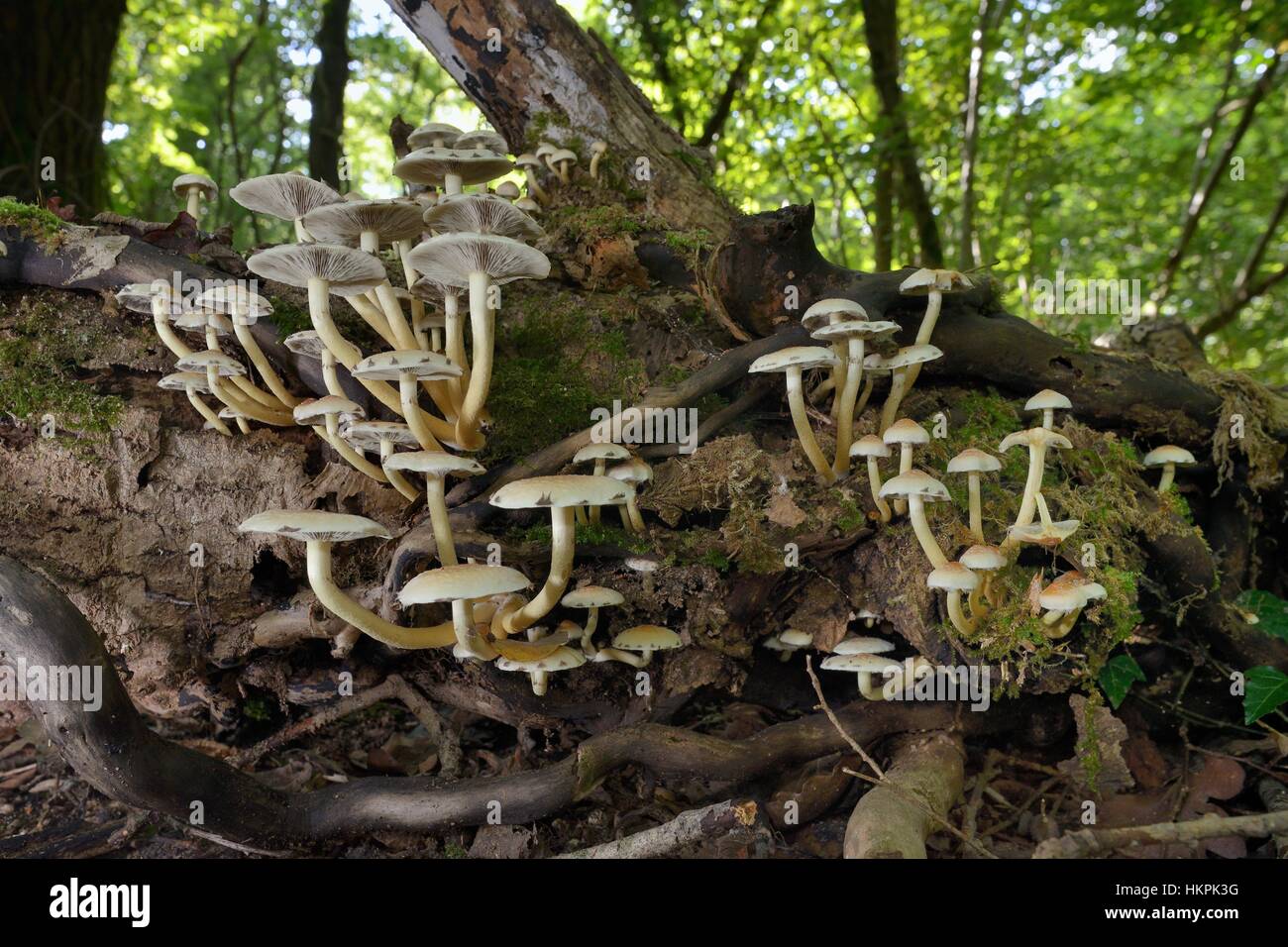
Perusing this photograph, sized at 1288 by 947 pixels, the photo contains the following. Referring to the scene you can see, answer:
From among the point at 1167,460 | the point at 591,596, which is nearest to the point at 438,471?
the point at 591,596

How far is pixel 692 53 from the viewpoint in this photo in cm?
1061

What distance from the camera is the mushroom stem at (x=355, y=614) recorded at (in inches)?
109

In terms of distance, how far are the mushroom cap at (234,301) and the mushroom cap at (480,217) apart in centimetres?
77

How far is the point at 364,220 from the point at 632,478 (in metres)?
1.53

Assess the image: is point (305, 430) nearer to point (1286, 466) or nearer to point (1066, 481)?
point (1066, 481)

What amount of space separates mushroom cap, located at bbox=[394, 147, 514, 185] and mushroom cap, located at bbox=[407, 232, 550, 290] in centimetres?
47

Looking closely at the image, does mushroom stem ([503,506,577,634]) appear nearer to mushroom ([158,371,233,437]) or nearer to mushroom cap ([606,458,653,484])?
mushroom cap ([606,458,653,484])

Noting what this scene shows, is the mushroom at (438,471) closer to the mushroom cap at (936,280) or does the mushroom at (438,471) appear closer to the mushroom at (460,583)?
the mushroom at (460,583)

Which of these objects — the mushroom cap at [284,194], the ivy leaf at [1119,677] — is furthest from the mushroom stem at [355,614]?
the ivy leaf at [1119,677]

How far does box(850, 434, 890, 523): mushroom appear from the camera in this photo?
10.5 feet

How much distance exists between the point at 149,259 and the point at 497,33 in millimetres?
2906

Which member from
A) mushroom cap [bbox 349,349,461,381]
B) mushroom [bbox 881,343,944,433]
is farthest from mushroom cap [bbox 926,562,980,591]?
mushroom cap [bbox 349,349,461,381]

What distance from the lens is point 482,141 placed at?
345 centimetres
